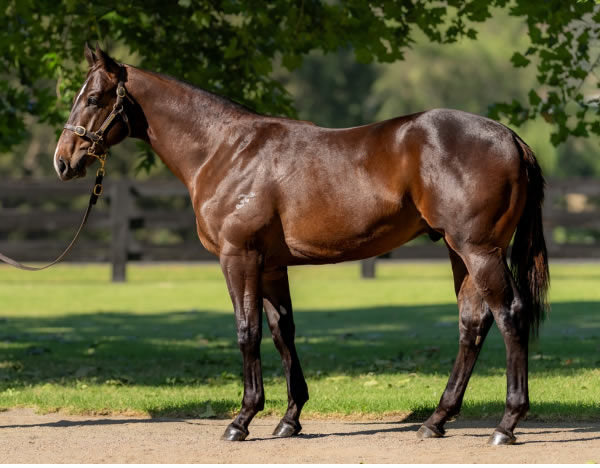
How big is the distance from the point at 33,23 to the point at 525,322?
6486mm

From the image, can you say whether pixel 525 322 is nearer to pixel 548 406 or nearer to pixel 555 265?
pixel 548 406

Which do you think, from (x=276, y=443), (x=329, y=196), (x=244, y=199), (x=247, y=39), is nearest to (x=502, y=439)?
(x=276, y=443)

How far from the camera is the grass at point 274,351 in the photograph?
8.70m

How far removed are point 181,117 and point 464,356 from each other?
2.40 metres

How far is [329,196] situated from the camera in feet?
22.7

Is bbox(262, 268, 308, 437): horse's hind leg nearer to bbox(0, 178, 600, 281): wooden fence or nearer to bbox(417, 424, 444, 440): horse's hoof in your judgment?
bbox(417, 424, 444, 440): horse's hoof

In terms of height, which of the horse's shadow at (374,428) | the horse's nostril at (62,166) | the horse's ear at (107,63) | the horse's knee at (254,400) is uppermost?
the horse's ear at (107,63)

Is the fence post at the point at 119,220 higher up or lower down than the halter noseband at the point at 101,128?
lower down

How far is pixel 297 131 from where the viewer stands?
285 inches

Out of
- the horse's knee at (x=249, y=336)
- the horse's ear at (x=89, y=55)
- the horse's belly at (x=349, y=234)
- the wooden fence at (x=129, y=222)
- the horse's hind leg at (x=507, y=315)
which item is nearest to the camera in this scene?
the horse's hind leg at (x=507, y=315)

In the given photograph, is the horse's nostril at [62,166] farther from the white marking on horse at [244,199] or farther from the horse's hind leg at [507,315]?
the horse's hind leg at [507,315]

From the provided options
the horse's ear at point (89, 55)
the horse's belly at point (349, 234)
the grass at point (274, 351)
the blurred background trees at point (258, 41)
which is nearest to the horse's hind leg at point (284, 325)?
the horse's belly at point (349, 234)

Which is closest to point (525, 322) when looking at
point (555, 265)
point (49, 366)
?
point (49, 366)

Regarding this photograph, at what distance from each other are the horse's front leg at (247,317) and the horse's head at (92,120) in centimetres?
112
